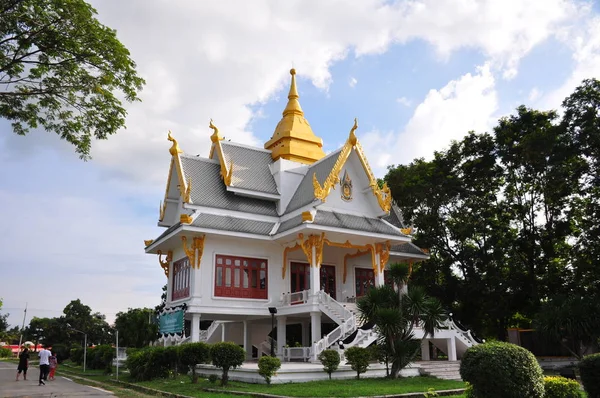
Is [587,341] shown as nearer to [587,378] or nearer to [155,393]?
[587,378]

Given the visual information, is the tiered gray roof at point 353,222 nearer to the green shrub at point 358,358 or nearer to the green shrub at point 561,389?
the green shrub at point 358,358

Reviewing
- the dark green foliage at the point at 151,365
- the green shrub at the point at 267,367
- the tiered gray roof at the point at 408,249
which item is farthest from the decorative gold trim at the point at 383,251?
the green shrub at the point at 267,367

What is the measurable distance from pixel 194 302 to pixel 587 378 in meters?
15.4

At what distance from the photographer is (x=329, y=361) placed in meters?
15.7

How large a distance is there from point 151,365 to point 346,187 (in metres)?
11.8

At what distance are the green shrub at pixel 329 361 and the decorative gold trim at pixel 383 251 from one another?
8.80 meters

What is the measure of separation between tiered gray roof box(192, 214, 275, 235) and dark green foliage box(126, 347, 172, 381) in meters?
5.58

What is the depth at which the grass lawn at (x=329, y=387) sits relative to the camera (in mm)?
12478

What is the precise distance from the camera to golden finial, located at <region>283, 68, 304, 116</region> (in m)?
30.8

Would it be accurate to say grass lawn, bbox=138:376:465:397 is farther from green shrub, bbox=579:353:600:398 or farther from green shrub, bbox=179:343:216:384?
green shrub, bbox=579:353:600:398

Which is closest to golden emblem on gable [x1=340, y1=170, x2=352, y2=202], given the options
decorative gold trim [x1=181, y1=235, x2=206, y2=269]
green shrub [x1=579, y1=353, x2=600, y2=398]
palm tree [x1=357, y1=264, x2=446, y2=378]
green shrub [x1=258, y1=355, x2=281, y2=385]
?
decorative gold trim [x1=181, y1=235, x2=206, y2=269]

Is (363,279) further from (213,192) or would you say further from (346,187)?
(213,192)

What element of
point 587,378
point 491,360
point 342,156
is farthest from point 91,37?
point 342,156

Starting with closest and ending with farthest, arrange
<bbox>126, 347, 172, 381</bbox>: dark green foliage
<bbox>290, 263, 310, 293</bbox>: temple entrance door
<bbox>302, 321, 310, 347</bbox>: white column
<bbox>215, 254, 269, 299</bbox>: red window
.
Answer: <bbox>126, 347, 172, 381</bbox>: dark green foliage, <bbox>215, 254, 269, 299</bbox>: red window, <bbox>290, 263, 310, 293</bbox>: temple entrance door, <bbox>302, 321, 310, 347</bbox>: white column
